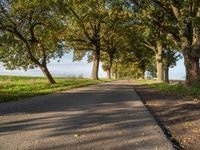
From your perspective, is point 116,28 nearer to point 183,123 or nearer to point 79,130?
point 183,123

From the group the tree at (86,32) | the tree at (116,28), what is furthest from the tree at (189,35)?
the tree at (86,32)

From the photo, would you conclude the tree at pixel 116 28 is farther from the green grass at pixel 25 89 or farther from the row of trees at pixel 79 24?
the green grass at pixel 25 89

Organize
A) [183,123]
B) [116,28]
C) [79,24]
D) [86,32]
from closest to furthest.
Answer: [183,123] → [79,24] → [116,28] → [86,32]

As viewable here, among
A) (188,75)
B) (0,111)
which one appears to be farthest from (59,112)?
(188,75)

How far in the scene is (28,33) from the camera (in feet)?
107

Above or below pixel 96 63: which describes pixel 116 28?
above

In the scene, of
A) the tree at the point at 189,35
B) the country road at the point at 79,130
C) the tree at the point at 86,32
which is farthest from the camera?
Result: the tree at the point at 86,32

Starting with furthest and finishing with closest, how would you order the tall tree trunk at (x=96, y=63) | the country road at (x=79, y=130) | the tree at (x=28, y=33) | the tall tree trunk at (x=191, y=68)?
1. the tall tree trunk at (x=96, y=63)
2. the tree at (x=28, y=33)
3. the tall tree trunk at (x=191, y=68)
4. the country road at (x=79, y=130)

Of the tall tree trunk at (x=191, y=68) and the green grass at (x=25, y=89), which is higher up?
the tall tree trunk at (x=191, y=68)

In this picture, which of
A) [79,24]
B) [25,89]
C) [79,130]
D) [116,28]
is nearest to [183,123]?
[79,130]

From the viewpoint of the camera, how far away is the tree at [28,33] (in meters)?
29.7

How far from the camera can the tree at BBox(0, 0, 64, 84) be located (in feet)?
97.5

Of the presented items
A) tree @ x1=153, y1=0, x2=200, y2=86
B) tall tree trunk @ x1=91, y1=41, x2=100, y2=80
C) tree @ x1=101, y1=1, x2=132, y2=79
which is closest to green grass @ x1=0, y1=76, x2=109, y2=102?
tree @ x1=101, y1=1, x2=132, y2=79

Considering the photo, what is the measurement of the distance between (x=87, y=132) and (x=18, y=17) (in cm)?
2390
